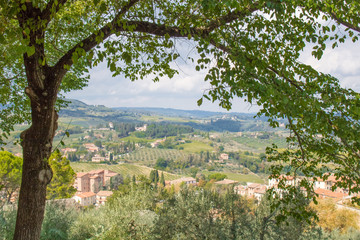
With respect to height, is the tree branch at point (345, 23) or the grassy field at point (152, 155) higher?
the tree branch at point (345, 23)

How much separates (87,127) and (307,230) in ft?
450

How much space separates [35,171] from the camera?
9.57 feet

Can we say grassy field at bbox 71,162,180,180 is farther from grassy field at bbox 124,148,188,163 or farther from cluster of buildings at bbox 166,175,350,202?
cluster of buildings at bbox 166,175,350,202

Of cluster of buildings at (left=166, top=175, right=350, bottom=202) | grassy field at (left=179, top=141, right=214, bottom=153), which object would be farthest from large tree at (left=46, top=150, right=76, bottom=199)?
grassy field at (left=179, top=141, right=214, bottom=153)

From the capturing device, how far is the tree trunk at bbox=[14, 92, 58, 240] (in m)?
2.88

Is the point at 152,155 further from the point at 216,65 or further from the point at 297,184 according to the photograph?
the point at 216,65

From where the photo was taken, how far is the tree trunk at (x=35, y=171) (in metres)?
2.88

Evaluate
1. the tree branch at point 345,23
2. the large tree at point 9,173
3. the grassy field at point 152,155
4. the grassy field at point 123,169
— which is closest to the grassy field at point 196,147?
the grassy field at point 152,155

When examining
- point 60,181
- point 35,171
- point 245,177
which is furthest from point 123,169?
point 35,171

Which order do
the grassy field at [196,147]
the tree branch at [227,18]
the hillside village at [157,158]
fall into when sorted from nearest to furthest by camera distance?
the tree branch at [227,18], the hillside village at [157,158], the grassy field at [196,147]

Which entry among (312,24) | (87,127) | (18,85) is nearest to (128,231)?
(18,85)

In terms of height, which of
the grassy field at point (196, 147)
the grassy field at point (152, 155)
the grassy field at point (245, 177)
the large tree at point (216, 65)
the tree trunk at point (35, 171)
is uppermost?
the large tree at point (216, 65)

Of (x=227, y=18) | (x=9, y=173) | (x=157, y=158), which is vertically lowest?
(x=157, y=158)

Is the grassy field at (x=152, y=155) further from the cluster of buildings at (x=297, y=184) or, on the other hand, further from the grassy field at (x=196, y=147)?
the cluster of buildings at (x=297, y=184)
